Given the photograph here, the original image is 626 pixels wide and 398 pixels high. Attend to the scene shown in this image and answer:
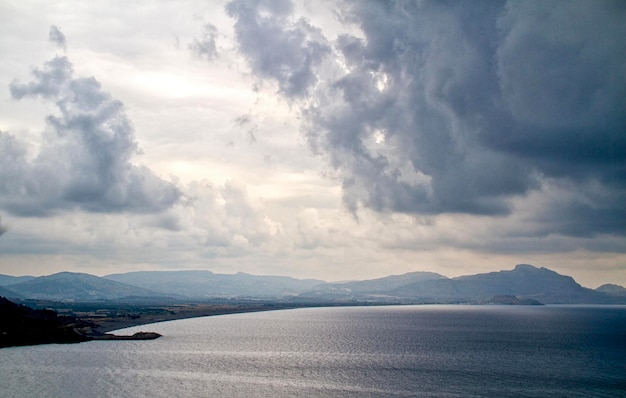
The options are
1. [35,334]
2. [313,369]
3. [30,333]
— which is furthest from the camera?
[30,333]

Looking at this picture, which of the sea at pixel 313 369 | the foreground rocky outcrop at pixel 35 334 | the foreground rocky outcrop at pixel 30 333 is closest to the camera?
the sea at pixel 313 369

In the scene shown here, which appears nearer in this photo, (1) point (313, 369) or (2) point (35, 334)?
(1) point (313, 369)

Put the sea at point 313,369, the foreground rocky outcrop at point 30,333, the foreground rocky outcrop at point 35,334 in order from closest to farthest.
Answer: the sea at point 313,369 → the foreground rocky outcrop at point 30,333 → the foreground rocky outcrop at point 35,334

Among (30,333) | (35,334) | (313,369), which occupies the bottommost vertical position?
(313,369)

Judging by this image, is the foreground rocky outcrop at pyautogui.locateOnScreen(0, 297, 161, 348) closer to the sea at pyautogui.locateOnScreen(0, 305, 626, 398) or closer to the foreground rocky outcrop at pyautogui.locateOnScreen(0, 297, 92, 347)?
the foreground rocky outcrop at pyautogui.locateOnScreen(0, 297, 92, 347)

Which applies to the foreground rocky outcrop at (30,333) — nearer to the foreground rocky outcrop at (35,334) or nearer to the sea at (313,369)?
the foreground rocky outcrop at (35,334)

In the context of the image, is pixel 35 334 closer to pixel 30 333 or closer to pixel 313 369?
pixel 30 333

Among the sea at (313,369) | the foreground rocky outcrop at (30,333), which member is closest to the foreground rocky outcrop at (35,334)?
the foreground rocky outcrop at (30,333)

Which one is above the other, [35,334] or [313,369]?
[35,334]

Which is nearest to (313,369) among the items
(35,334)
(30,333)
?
(35,334)

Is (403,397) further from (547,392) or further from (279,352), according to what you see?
(279,352)

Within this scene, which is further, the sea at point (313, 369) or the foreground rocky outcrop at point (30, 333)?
the foreground rocky outcrop at point (30, 333)
